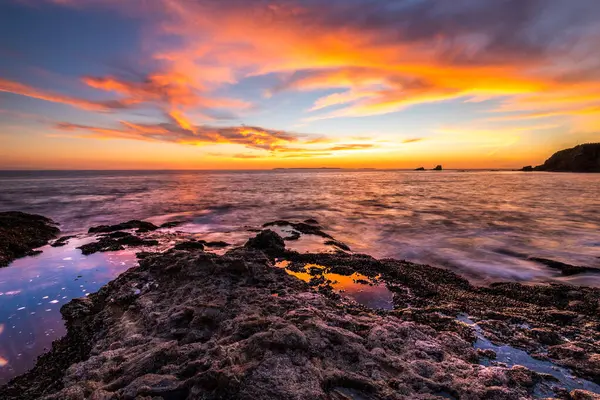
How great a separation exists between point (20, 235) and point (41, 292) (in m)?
8.31

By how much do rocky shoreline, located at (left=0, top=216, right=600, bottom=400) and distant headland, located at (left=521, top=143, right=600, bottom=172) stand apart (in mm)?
158558

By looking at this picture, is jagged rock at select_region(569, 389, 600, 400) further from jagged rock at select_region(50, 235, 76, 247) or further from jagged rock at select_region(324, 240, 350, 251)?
jagged rock at select_region(50, 235, 76, 247)

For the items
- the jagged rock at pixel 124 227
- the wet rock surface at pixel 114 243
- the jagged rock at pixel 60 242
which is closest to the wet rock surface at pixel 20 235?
the jagged rock at pixel 60 242

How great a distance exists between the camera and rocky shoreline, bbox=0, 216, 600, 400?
3.47m

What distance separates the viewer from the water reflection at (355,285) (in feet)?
23.1

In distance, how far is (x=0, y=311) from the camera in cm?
646

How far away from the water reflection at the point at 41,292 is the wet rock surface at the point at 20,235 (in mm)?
605

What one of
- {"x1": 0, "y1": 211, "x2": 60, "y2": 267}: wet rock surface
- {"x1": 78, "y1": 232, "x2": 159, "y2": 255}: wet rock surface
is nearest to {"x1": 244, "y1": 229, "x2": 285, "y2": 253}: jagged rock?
{"x1": 78, "y1": 232, "x2": 159, "y2": 255}: wet rock surface

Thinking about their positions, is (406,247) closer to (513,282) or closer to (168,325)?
(513,282)

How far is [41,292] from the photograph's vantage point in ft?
24.5

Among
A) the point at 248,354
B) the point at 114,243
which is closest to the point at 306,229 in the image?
the point at 114,243

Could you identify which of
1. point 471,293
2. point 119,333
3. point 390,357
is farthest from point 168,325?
point 471,293

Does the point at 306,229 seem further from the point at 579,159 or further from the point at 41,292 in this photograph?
the point at 579,159

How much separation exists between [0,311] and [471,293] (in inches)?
462
